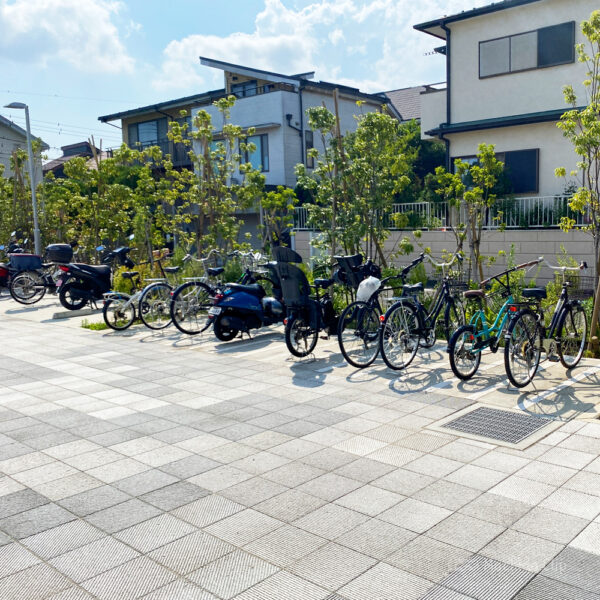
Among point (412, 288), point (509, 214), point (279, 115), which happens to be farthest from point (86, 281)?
point (279, 115)

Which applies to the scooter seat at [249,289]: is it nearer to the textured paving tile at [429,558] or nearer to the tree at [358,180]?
the tree at [358,180]

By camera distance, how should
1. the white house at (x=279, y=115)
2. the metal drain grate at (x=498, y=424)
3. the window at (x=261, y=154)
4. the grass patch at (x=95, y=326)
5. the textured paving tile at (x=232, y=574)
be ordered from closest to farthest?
the textured paving tile at (x=232, y=574), the metal drain grate at (x=498, y=424), the grass patch at (x=95, y=326), the white house at (x=279, y=115), the window at (x=261, y=154)

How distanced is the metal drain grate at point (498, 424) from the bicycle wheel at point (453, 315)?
1995 millimetres

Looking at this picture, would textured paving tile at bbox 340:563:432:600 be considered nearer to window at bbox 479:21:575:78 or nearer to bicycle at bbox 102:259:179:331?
bicycle at bbox 102:259:179:331

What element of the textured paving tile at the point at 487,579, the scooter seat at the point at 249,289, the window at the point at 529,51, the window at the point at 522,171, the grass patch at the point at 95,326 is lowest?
the textured paving tile at the point at 487,579

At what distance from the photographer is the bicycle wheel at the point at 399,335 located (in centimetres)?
760

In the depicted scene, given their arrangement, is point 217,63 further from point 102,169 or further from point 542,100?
point 542,100

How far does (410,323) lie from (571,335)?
73.9 inches

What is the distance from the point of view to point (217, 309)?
969 centimetres

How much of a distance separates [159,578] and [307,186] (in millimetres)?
9396

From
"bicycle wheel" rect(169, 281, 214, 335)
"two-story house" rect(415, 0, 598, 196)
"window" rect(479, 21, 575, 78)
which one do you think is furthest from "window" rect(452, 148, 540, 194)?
"bicycle wheel" rect(169, 281, 214, 335)

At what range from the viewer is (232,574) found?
341cm

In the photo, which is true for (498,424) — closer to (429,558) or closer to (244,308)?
(429,558)

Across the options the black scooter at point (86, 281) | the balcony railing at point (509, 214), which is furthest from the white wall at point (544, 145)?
the black scooter at point (86, 281)
